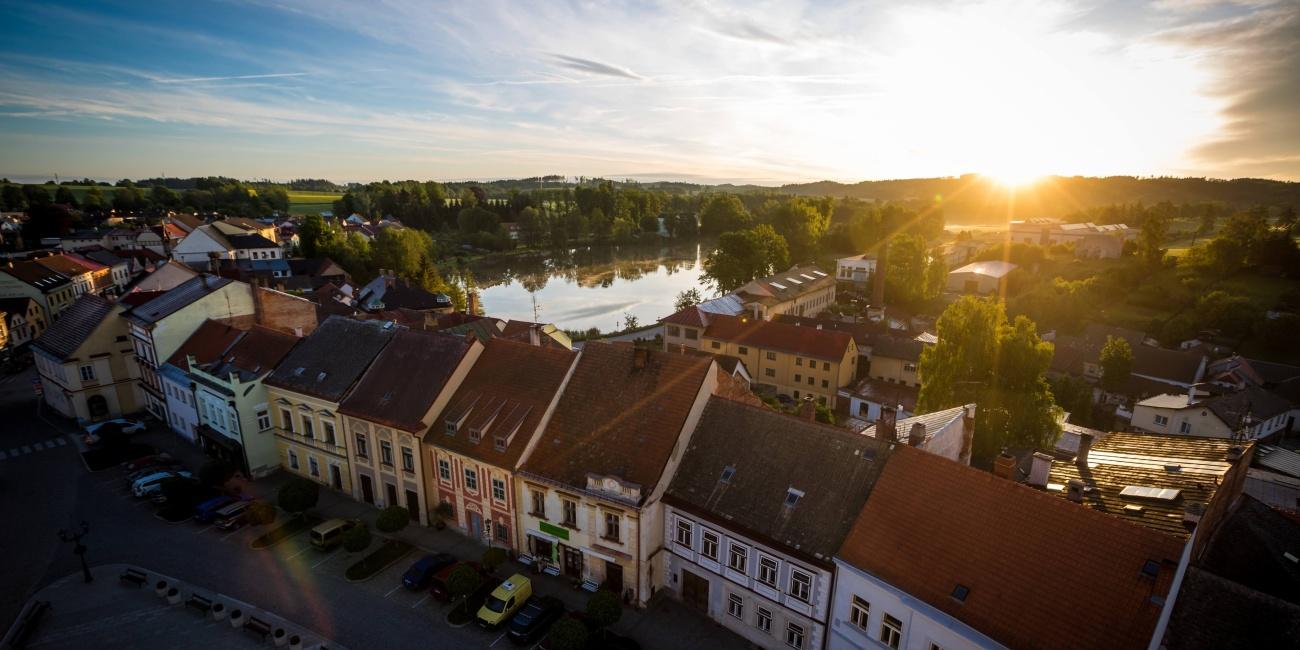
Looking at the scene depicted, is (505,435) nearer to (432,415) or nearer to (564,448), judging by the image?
(564,448)

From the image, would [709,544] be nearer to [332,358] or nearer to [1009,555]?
[1009,555]

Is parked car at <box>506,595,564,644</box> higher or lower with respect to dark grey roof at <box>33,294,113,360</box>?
lower

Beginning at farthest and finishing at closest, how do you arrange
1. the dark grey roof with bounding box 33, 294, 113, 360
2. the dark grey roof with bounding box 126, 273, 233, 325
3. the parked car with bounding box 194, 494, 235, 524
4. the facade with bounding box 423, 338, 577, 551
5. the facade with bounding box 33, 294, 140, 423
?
the dark grey roof with bounding box 33, 294, 113, 360, the facade with bounding box 33, 294, 140, 423, the dark grey roof with bounding box 126, 273, 233, 325, the parked car with bounding box 194, 494, 235, 524, the facade with bounding box 423, 338, 577, 551

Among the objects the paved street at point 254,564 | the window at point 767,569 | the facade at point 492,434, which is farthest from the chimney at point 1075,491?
the facade at point 492,434

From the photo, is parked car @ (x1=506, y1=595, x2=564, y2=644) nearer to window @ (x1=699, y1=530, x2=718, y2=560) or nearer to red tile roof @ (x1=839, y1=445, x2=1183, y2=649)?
window @ (x1=699, y1=530, x2=718, y2=560)

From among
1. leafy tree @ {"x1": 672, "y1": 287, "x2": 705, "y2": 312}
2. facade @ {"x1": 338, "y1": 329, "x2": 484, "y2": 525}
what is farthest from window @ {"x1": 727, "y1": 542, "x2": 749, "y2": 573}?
leafy tree @ {"x1": 672, "y1": 287, "x2": 705, "y2": 312}

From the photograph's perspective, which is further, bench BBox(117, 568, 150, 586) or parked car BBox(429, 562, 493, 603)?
bench BBox(117, 568, 150, 586)

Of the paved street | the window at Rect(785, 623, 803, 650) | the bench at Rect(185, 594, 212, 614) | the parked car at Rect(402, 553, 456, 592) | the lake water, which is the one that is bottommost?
the lake water
